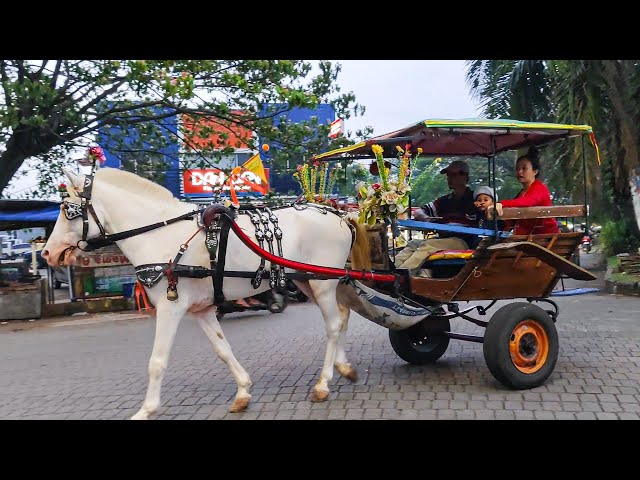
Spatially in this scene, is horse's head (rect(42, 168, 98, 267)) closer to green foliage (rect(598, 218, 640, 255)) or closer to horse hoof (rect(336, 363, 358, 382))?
horse hoof (rect(336, 363, 358, 382))

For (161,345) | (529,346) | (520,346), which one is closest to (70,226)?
(161,345)

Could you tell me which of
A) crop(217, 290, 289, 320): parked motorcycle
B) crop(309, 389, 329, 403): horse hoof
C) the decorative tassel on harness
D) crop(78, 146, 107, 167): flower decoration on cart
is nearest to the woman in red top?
crop(309, 389, 329, 403): horse hoof

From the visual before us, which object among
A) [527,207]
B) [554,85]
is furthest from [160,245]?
[554,85]

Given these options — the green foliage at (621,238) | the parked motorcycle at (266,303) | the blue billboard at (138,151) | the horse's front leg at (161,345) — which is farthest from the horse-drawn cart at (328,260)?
the green foliage at (621,238)

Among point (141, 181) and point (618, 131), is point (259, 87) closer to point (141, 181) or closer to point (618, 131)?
point (141, 181)

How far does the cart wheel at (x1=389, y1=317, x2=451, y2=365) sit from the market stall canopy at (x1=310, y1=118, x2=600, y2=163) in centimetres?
177

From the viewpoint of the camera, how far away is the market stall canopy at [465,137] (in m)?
4.66

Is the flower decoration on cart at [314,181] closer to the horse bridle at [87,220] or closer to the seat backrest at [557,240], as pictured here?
the horse bridle at [87,220]

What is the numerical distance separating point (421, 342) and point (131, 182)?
328 cm

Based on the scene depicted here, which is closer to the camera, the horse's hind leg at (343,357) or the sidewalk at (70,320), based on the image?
the horse's hind leg at (343,357)

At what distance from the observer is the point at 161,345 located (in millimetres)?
4297

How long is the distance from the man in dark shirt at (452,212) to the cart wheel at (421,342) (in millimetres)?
813

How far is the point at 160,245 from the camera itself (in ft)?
14.7

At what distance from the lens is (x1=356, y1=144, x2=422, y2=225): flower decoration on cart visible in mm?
Answer: 4770
